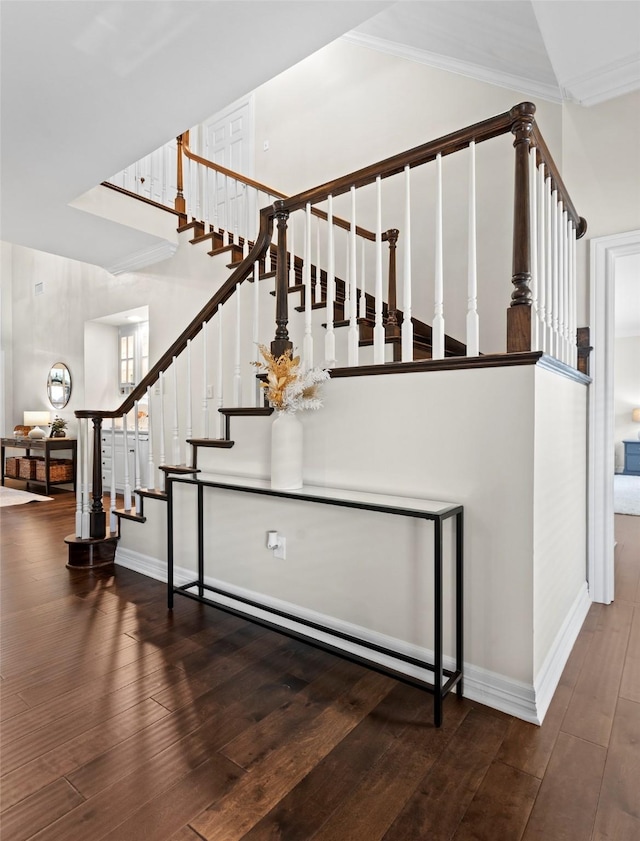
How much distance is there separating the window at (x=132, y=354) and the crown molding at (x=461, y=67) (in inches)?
159

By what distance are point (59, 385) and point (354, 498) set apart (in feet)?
22.4

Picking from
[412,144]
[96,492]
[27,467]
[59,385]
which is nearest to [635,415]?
[412,144]

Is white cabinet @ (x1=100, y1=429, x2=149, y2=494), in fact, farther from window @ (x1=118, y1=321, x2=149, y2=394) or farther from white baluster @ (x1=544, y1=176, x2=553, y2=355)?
white baluster @ (x1=544, y1=176, x2=553, y2=355)

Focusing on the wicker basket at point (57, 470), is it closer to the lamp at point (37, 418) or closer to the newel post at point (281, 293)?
the lamp at point (37, 418)

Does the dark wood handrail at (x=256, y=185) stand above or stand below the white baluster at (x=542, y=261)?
above

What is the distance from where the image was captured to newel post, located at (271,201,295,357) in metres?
2.53

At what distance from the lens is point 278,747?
5.29ft

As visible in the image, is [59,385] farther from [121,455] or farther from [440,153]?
[440,153]

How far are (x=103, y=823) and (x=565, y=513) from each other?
2.15 metres

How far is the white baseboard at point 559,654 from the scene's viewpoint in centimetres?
182

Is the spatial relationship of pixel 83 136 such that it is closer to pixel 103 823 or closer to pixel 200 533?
pixel 200 533

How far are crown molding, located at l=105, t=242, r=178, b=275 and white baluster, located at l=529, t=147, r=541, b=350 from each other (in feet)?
13.3

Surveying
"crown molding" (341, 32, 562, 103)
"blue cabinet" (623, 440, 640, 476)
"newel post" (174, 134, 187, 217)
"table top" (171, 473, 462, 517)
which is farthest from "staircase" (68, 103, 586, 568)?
"blue cabinet" (623, 440, 640, 476)

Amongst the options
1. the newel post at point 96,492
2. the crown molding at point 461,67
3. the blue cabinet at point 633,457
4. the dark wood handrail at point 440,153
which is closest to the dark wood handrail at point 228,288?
the dark wood handrail at point 440,153
